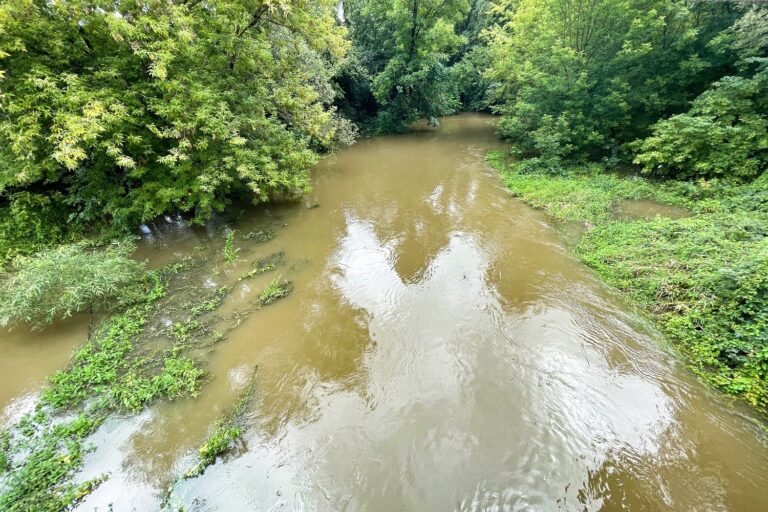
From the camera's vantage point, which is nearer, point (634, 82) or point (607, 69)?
point (634, 82)

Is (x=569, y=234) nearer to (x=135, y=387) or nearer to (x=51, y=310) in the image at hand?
(x=135, y=387)

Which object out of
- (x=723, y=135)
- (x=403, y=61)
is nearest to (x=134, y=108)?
(x=723, y=135)

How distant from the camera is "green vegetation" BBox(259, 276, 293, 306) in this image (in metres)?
6.37

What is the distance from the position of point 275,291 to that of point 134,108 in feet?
17.7

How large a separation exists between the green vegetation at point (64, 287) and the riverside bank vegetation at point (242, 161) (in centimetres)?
4

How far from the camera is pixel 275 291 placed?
6.53 meters

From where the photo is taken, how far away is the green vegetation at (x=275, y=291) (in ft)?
20.9

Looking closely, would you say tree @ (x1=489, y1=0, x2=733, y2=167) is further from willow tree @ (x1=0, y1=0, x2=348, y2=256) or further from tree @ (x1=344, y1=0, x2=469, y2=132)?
willow tree @ (x1=0, y1=0, x2=348, y2=256)

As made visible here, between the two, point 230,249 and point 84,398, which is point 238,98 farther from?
point 84,398

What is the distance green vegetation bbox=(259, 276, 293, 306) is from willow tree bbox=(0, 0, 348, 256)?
3154 mm

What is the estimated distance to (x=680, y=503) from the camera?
131 inches

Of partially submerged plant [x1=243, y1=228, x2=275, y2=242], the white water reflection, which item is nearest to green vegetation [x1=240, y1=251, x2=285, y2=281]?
partially submerged plant [x1=243, y1=228, x2=275, y2=242]

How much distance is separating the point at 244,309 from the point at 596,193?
1032cm

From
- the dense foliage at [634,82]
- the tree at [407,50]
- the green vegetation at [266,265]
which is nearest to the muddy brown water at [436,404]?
the green vegetation at [266,265]
